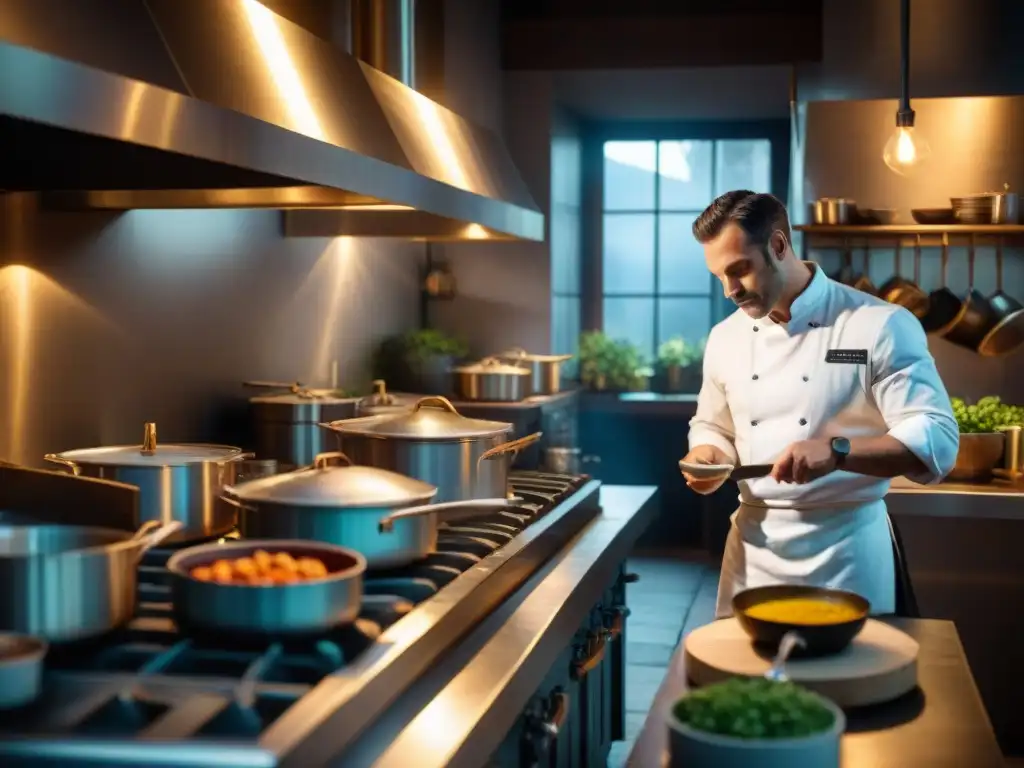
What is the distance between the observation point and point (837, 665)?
1.69 meters

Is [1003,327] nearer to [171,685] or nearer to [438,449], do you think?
[438,449]

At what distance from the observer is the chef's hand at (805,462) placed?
7.25 feet

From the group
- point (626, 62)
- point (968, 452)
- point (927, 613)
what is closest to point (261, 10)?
point (968, 452)

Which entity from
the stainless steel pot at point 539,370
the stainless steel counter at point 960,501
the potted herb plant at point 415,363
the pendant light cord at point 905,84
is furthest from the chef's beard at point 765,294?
the stainless steel pot at point 539,370

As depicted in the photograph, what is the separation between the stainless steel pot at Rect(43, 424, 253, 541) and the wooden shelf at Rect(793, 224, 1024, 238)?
10.4 ft

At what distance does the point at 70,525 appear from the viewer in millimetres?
1946

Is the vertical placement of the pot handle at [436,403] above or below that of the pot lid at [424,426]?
above

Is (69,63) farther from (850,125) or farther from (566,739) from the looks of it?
(850,125)

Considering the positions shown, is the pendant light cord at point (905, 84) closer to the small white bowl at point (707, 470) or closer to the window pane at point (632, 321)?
the small white bowl at point (707, 470)

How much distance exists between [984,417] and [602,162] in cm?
371

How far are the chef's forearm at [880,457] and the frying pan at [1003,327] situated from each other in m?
2.96

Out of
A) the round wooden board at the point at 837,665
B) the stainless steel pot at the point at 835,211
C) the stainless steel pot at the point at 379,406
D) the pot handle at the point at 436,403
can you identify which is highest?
the stainless steel pot at the point at 835,211

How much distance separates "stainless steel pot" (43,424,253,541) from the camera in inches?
84.3

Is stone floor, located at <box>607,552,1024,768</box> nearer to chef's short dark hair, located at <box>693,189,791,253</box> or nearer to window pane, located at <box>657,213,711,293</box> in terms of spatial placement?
window pane, located at <box>657,213,711,293</box>
